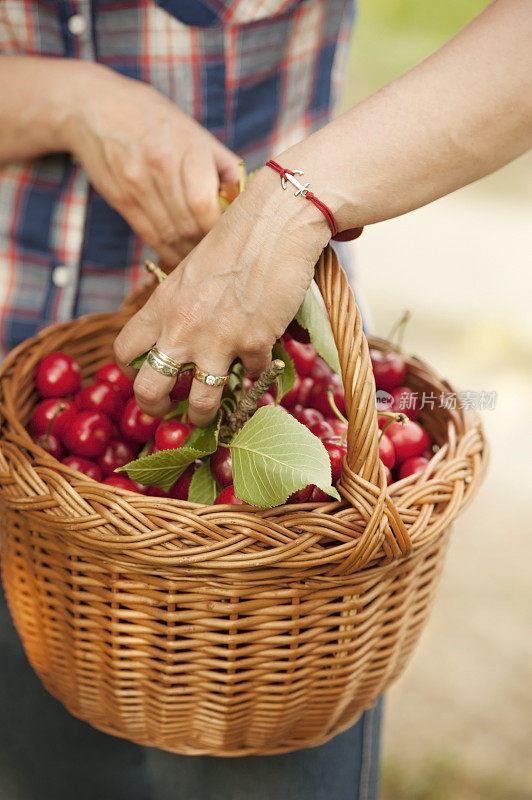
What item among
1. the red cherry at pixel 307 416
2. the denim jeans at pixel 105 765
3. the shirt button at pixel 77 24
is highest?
the shirt button at pixel 77 24

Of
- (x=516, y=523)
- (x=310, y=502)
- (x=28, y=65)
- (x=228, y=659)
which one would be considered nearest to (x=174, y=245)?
(x=28, y=65)

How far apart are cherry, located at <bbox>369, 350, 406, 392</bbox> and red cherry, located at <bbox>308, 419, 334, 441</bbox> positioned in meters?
0.16

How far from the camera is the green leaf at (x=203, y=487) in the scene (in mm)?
835

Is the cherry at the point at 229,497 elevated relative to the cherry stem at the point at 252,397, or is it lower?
lower

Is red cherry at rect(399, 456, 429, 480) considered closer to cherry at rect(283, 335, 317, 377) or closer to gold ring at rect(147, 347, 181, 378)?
cherry at rect(283, 335, 317, 377)

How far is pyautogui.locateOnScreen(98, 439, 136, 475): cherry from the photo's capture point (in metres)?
0.95

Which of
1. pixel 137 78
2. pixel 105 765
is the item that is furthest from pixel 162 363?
pixel 105 765

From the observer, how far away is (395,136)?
0.72m

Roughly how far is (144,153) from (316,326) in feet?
1.03

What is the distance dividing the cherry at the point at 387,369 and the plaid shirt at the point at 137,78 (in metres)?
0.35

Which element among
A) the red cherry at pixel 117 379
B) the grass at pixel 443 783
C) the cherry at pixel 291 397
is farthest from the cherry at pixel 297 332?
the grass at pixel 443 783

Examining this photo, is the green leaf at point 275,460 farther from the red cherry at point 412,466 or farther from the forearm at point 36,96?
the forearm at point 36,96

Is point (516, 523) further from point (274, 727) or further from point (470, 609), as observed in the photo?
point (274, 727)

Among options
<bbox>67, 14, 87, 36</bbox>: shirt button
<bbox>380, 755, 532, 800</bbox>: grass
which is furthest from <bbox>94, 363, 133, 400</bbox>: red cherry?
<bbox>380, 755, 532, 800</bbox>: grass
